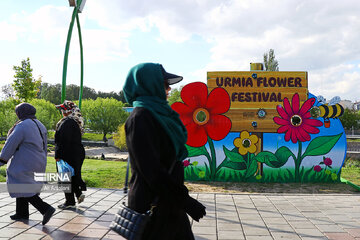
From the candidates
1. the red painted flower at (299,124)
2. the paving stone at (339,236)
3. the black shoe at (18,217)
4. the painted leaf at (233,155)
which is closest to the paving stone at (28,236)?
the black shoe at (18,217)

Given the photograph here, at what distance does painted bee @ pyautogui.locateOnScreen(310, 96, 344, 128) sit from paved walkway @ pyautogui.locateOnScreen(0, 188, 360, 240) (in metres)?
2.49

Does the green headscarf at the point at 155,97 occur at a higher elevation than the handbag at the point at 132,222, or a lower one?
higher

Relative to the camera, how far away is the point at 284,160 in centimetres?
884

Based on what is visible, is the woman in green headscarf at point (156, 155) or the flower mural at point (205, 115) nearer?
the woman in green headscarf at point (156, 155)

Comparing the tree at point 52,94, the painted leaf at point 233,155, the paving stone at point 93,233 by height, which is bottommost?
the paving stone at point 93,233

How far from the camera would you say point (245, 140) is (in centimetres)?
883

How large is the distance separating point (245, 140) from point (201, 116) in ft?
4.10

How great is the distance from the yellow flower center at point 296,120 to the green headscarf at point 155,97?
7.16m

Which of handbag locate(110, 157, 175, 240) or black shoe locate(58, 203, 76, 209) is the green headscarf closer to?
handbag locate(110, 157, 175, 240)

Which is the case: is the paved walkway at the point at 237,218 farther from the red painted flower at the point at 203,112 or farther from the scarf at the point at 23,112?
the red painted flower at the point at 203,112

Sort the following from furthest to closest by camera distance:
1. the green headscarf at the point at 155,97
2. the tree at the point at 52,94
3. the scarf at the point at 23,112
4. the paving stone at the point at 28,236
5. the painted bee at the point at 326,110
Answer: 1. the tree at the point at 52,94
2. the painted bee at the point at 326,110
3. the scarf at the point at 23,112
4. the paving stone at the point at 28,236
5. the green headscarf at the point at 155,97

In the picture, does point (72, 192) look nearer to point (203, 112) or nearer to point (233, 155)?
point (203, 112)

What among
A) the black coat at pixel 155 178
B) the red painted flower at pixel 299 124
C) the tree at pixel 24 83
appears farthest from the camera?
the tree at pixel 24 83

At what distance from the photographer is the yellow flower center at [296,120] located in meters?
8.83
